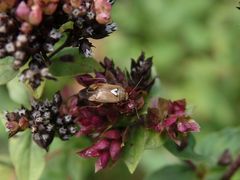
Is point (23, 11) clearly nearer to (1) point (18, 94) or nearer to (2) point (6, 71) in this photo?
(2) point (6, 71)

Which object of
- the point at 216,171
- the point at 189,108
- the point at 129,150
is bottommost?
the point at 216,171

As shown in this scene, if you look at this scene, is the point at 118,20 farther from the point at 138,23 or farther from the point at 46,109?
the point at 46,109

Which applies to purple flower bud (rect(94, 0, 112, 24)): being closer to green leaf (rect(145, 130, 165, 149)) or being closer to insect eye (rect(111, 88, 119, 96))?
insect eye (rect(111, 88, 119, 96))

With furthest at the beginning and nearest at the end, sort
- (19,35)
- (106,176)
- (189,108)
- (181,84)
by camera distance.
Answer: (181,84), (106,176), (189,108), (19,35)

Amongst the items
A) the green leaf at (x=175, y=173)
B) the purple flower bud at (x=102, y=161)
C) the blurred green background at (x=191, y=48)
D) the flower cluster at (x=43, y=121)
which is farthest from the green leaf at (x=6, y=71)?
the blurred green background at (x=191, y=48)

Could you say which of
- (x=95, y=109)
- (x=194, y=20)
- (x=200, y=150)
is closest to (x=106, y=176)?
(x=200, y=150)

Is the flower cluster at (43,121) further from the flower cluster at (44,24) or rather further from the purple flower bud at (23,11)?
the purple flower bud at (23,11)
